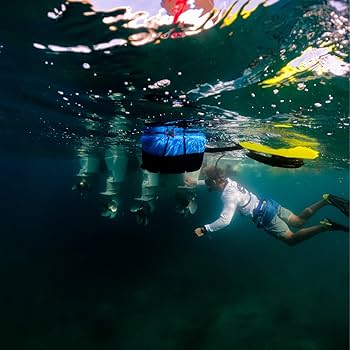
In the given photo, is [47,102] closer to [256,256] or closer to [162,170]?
[162,170]

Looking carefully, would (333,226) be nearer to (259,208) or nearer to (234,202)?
(259,208)

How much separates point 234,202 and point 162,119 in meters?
5.01

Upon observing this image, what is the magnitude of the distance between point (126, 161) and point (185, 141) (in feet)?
72.5

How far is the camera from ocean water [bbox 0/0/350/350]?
699 cm

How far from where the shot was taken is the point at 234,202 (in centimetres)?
1223

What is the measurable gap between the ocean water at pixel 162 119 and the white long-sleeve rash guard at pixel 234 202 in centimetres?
322

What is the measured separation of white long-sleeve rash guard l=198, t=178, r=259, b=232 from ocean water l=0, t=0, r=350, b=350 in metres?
3.22

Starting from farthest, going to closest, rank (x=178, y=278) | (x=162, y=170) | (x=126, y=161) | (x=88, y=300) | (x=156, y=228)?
(x=156, y=228)
(x=126, y=161)
(x=178, y=278)
(x=88, y=300)
(x=162, y=170)

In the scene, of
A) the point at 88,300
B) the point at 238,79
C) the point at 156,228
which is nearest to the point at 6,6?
the point at 238,79

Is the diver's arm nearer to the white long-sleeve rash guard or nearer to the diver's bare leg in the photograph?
the white long-sleeve rash guard

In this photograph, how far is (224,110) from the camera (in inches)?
502

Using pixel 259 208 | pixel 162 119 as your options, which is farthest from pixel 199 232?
pixel 162 119

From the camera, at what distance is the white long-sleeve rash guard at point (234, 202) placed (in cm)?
1161

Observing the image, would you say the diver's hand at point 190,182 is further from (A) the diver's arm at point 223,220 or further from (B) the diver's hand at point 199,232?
(B) the diver's hand at point 199,232
